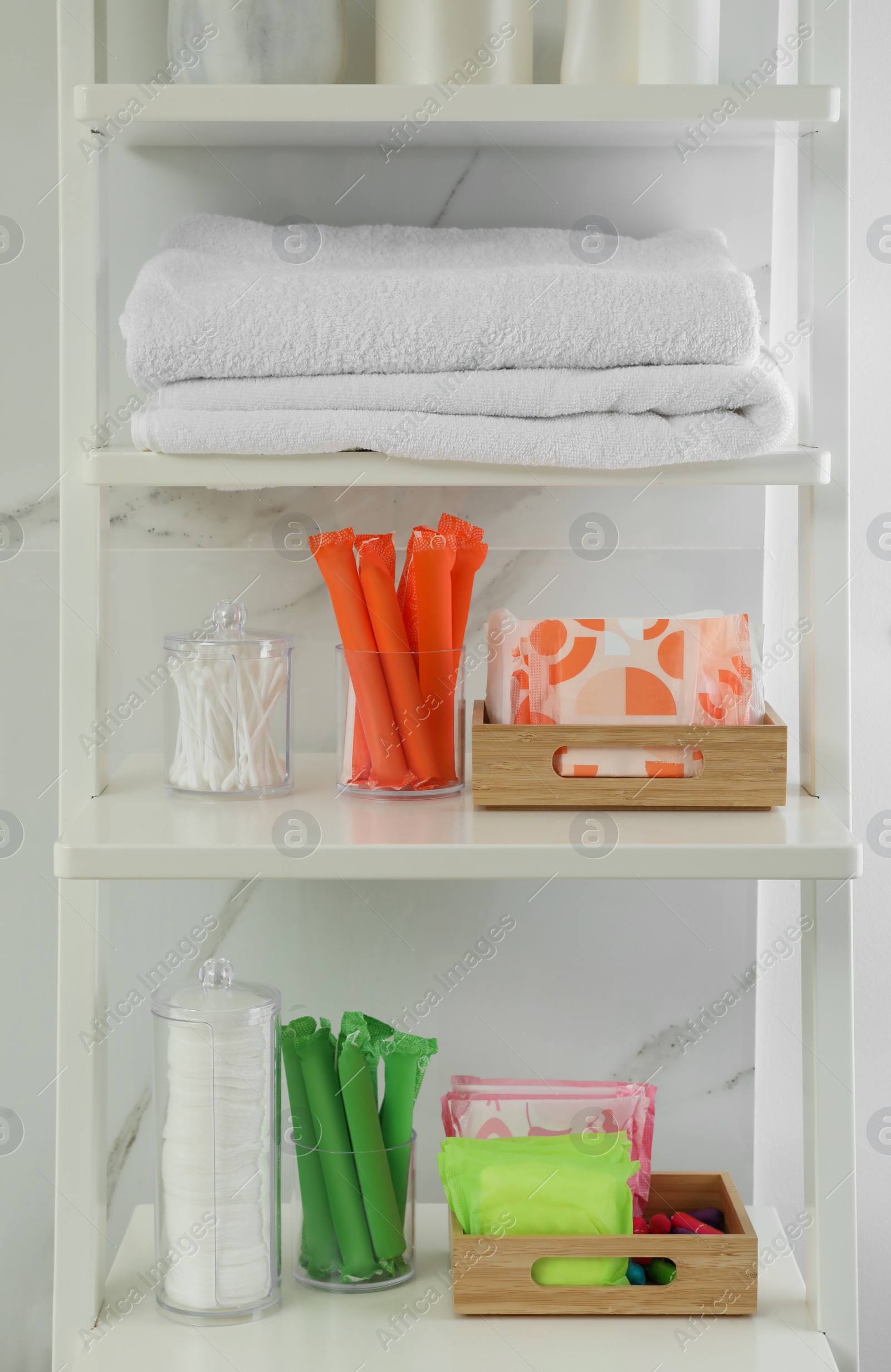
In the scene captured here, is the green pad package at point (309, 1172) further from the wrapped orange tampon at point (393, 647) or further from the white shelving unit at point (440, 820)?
the wrapped orange tampon at point (393, 647)

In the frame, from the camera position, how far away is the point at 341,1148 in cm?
81

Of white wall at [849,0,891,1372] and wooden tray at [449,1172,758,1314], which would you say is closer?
wooden tray at [449,1172,758,1314]

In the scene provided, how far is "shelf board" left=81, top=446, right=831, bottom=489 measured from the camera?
736 mm

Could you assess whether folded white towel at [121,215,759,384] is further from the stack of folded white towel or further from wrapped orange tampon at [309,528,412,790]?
wrapped orange tampon at [309,528,412,790]

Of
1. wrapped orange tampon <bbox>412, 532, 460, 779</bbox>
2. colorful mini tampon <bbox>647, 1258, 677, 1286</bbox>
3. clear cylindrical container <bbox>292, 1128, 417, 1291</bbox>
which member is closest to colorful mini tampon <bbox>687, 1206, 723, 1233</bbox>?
colorful mini tampon <bbox>647, 1258, 677, 1286</bbox>

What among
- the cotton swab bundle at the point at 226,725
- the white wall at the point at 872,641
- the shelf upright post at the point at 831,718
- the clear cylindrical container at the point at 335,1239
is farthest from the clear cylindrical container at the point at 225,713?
the white wall at the point at 872,641

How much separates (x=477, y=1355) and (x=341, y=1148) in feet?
0.50

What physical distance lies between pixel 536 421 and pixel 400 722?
8.6 inches

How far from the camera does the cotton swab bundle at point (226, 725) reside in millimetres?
800

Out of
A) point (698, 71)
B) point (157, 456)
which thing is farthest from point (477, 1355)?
point (698, 71)

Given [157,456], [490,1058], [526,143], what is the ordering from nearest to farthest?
[157,456] → [526,143] → [490,1058]

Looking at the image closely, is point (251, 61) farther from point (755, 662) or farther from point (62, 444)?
point (755, 662)

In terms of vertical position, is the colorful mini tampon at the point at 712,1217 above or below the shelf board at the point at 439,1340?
above

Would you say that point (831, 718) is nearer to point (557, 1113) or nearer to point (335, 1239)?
point (557, 1113)
